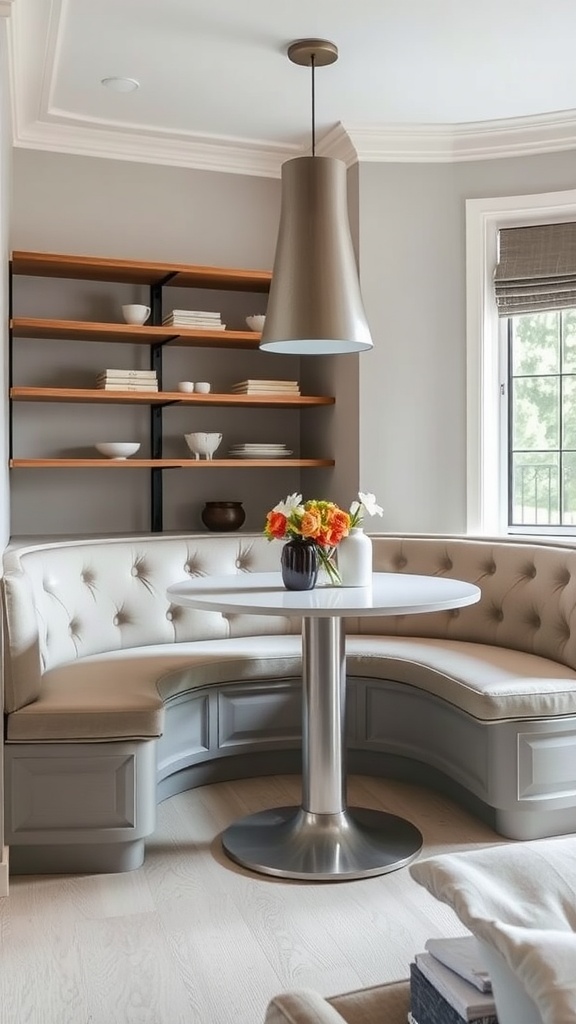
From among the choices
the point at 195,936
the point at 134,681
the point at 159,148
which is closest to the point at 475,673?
the point at 134,681

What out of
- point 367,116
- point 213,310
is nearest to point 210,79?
point 367,116

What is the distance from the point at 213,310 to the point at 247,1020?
2.99 metres

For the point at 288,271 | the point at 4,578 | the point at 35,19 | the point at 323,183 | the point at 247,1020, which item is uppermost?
the point at 35,19

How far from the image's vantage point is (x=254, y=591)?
2744 millimetres

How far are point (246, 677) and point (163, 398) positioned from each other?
1.21 m

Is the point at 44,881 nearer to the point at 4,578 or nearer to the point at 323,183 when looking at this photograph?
the point at 4,578

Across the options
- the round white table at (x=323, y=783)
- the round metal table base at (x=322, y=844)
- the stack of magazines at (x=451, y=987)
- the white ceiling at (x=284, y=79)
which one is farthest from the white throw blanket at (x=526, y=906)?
the white ceiling at (x=284, y=79)

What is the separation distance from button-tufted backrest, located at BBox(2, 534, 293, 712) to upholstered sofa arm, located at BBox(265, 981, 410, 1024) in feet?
5.65

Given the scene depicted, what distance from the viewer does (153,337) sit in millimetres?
3818

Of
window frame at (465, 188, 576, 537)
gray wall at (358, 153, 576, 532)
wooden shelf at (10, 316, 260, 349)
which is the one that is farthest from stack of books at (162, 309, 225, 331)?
window frame at (465, 188, 576, 537)

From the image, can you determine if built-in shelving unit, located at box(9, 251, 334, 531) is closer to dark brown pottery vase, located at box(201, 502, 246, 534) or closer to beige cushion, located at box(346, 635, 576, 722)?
dark brown pottery vase, located at box(201, 502, 246, 534)

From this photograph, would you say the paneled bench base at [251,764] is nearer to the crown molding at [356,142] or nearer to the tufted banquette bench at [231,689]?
the tufted banquette bench at [231,689]

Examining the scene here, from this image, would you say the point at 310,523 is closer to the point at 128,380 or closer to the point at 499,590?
the point at 499,590

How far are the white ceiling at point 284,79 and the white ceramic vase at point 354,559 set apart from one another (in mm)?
1602
